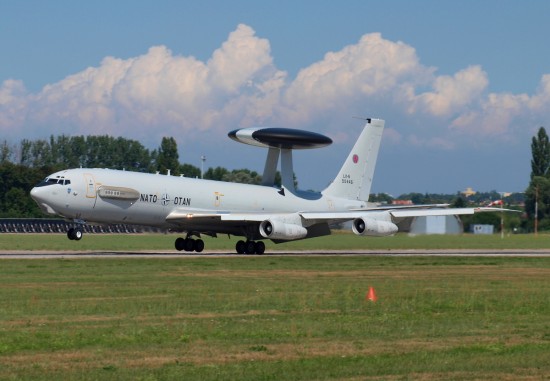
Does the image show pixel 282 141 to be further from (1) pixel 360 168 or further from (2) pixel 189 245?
(2) pixel 189 245

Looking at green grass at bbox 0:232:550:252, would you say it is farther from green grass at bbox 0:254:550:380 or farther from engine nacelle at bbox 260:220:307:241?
green grass at bbox 0:254:550:380

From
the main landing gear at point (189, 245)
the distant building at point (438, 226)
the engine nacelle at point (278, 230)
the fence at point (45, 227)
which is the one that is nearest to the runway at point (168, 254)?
the main landing gear at point (189, 245)

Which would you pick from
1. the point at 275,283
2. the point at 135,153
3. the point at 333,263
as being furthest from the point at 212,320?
the point at 135,153

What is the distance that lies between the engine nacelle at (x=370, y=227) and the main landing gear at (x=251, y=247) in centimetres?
491

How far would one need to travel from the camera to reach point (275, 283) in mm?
33656

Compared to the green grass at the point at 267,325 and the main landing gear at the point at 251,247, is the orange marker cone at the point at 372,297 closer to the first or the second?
the green grass at the point at 267,325

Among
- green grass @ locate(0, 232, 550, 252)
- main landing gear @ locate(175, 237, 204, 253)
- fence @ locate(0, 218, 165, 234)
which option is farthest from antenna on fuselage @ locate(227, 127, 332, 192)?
fence @ locate(0, 218, 165, 234)

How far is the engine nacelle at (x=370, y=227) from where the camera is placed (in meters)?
56.0

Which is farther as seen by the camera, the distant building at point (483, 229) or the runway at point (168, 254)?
the distant building at point (483, 229)

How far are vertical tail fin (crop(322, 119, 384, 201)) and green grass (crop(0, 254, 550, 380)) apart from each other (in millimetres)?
25846

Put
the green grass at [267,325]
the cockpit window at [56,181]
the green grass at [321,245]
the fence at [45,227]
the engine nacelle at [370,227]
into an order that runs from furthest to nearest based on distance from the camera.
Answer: the fence at [45,227] → the green grass at [321,245] → the engine nacelle at [370,227] → the cockpit window at [56,181] → the green grass at [267,325]

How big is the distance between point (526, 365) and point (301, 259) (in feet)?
103

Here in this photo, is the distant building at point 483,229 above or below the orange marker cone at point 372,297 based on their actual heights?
above

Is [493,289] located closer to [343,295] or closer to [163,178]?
[343,295]
